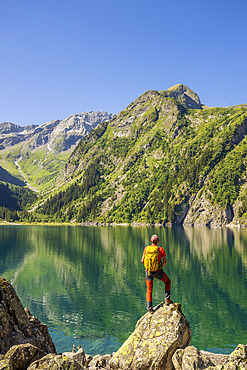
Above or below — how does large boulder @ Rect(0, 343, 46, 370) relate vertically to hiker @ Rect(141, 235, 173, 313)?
below

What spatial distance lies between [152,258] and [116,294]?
34.9 m

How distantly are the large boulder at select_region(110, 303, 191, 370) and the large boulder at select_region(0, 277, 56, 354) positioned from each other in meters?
5.01

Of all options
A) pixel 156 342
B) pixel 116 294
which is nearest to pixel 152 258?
pixel 156 342

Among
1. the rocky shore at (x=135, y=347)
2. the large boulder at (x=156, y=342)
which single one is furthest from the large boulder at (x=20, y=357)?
the large boulder at (x=156, y=342)

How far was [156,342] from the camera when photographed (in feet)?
A: 52.0

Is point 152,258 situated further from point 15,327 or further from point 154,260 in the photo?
point 15,327

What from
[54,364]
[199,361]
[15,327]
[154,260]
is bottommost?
[199,361]

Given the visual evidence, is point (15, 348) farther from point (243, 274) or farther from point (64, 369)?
point (243, 274)

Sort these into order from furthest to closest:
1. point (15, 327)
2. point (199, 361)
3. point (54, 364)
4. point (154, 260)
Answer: point (154, 260)
point (15, 327)
point (199, 361)
point (54, 364)

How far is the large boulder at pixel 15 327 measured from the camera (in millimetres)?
16531

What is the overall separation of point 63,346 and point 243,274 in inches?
1911

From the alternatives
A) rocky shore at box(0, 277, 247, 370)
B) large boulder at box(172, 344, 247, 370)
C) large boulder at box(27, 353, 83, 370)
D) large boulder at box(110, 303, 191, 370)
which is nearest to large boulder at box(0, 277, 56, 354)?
rocky shore at box(0, 277, 247, 370)

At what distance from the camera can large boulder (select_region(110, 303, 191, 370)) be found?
50.0ft

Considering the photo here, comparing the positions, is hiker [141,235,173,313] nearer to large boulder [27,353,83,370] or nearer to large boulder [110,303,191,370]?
large boulder [110,303,191,370]
